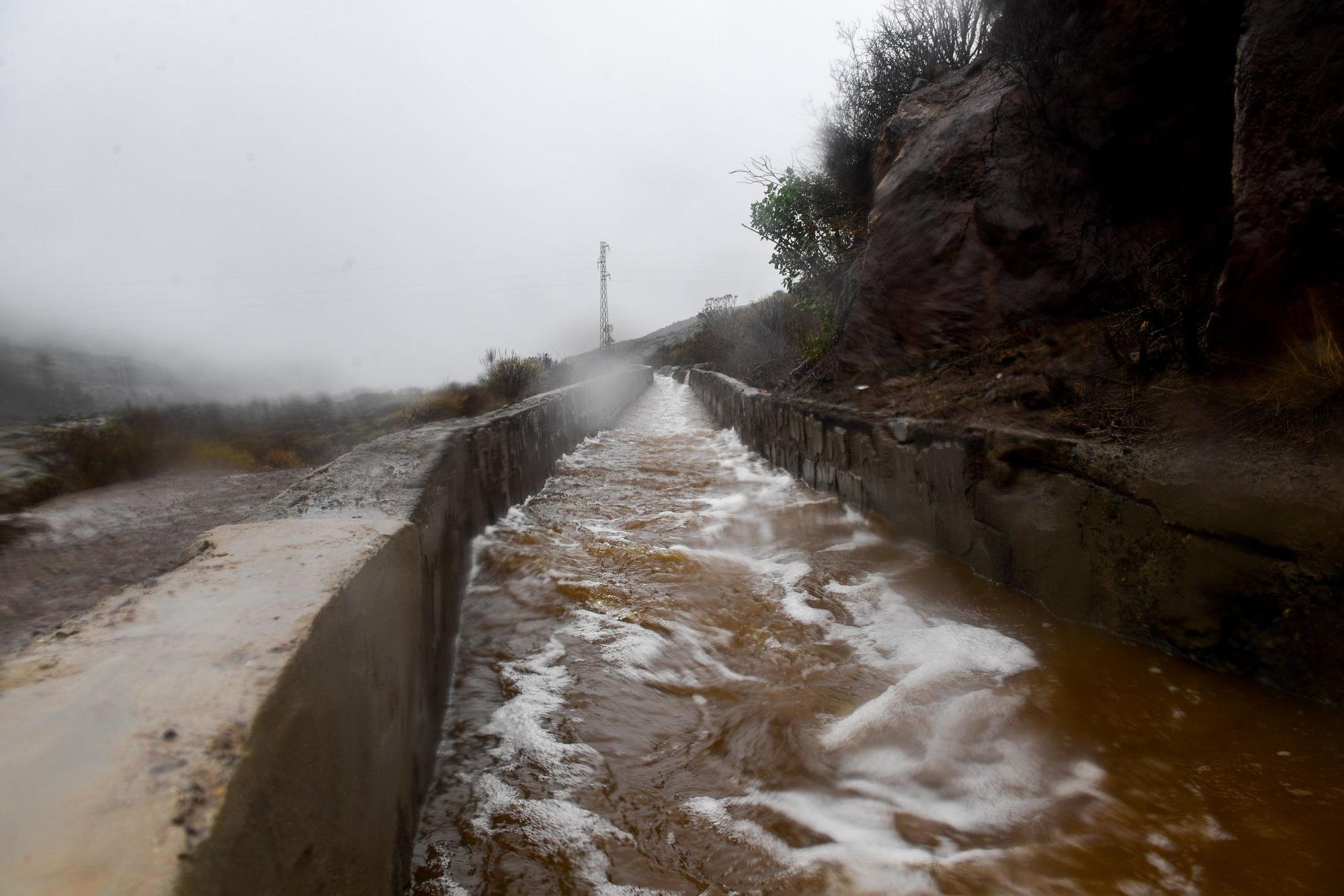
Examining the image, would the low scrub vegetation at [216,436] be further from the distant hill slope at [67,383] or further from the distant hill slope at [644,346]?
the distant hill slope at [644,346]

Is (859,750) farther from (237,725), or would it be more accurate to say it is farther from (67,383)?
(67,383)

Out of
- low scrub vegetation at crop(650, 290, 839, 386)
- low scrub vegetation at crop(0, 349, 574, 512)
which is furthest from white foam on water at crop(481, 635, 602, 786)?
low scrub vegetation at crop(650, 290, 839, 386)

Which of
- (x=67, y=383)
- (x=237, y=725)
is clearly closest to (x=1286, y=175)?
(x=237, y=725)

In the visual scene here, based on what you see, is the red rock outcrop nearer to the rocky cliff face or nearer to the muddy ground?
the rocky cliff face

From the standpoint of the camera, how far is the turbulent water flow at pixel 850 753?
4.98 feet

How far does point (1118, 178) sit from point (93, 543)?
5.60m

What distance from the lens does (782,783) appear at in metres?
1.84

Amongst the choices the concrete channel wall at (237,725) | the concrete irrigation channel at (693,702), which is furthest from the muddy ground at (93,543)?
the concrete irrigation channel at (693,702)

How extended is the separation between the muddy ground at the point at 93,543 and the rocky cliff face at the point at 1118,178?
358cm

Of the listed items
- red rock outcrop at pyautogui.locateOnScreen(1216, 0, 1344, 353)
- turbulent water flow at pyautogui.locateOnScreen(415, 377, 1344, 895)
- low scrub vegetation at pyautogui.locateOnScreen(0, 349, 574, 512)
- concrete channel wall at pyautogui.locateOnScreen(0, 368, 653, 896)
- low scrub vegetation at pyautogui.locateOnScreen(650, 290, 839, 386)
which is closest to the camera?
concrete channel wall at pyautogui.locateOnScreen(0, 368, 653, 896)

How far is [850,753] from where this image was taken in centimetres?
196

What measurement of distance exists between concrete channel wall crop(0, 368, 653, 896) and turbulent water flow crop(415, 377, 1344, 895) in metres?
0.36

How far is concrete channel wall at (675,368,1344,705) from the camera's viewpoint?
1.86 m

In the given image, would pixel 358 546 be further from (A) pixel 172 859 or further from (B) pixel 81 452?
(B) pixel 81 452
